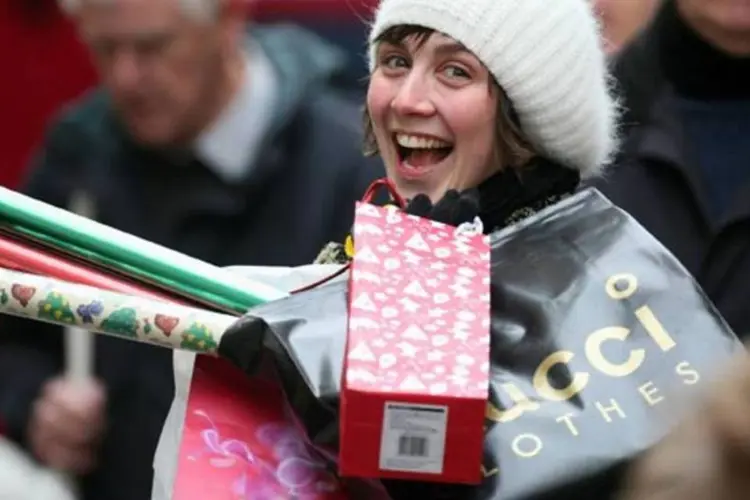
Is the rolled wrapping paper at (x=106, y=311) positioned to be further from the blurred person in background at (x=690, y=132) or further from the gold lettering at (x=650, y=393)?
the blurred person in background at (x=690, y=132)

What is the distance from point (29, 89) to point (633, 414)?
8.33ft

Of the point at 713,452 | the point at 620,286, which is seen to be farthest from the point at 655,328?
the point at 713,452

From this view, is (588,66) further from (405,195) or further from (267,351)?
(267,351)

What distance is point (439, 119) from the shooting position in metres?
1.83

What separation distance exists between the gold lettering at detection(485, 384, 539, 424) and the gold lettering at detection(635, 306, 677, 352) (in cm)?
14

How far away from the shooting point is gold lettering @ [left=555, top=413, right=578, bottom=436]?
159 centimetres

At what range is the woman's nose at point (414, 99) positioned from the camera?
5.99 ft

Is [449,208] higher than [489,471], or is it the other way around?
[449,208]

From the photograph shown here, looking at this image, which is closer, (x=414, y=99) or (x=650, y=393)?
(x=650, y=393)

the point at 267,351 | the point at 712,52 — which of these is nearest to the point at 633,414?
the point at 267,351

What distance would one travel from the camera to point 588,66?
1.88 m

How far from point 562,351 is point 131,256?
1.32ft

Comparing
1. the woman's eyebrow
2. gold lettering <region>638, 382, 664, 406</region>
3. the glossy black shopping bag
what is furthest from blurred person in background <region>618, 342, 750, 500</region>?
the woman's eyebrow

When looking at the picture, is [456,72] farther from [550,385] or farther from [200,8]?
[200,8]
